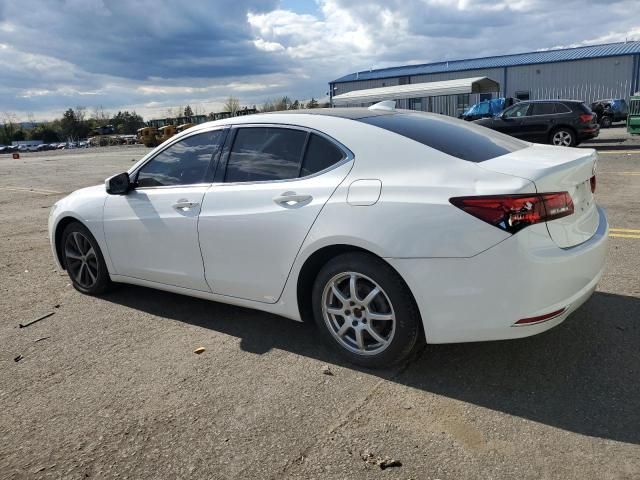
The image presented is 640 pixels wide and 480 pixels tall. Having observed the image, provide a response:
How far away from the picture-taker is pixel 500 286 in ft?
9.33

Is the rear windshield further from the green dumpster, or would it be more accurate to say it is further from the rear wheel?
the green dumpster

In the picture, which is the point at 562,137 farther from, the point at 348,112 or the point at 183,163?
the point at 183,163

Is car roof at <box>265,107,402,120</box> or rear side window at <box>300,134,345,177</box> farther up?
car roof at <box>265,107,402,120</box>

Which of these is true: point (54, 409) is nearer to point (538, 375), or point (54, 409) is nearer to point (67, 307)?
point (67, 307)

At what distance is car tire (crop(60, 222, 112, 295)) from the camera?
4.95 m

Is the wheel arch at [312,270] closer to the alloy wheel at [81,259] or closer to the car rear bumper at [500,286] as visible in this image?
the car rear bumper at [500,286]

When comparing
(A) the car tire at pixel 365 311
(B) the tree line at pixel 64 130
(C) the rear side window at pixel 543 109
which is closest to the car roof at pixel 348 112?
(A) the car tire at pixel 365 311

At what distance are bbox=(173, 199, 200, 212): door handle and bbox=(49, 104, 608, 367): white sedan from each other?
18 mm

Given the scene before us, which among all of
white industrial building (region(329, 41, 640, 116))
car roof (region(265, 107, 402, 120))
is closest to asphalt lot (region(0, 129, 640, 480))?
car roof (region(265, 107, 402, 120))

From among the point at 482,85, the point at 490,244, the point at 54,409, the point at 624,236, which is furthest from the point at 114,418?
the point at 482,85

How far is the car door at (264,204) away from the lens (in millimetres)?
3457

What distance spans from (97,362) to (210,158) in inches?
65.8

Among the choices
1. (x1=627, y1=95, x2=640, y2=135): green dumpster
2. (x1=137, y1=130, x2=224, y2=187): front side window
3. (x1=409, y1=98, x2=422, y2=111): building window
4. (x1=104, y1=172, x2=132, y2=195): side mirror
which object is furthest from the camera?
(x1=409, y1=98, x2=422, y2=111): building window

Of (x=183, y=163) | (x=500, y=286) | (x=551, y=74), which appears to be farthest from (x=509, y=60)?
(x=500, y=286)
